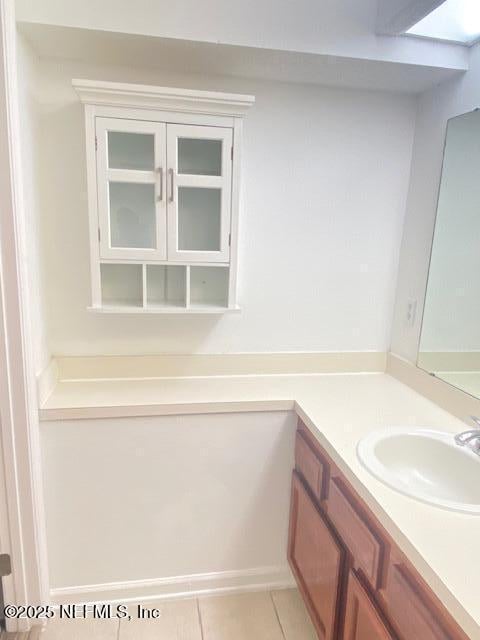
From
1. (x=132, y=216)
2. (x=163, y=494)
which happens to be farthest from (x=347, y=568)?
(x=132, y=216)

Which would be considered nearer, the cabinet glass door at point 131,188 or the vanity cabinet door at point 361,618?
the vanity cabinet door at point 361,618

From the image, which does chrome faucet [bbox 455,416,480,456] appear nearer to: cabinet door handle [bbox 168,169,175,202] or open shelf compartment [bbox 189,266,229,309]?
open shelf compartment [bbox 189,266,229,309]

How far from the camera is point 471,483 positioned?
1209mm

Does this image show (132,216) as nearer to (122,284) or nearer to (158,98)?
(122,284)

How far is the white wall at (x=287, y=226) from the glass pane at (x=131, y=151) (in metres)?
0.17

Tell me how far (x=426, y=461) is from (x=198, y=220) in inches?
47.0

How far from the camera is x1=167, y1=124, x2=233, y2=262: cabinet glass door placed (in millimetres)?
1525

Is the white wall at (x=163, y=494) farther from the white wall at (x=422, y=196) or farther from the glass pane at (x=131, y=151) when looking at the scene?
the glass pane at (x=131, y=151)

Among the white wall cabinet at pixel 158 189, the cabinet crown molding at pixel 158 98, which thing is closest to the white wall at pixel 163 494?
the white wall cabinet at pixel 158 189

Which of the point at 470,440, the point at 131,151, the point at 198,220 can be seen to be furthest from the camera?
the point at 198,220

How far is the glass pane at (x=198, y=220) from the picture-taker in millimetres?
1652

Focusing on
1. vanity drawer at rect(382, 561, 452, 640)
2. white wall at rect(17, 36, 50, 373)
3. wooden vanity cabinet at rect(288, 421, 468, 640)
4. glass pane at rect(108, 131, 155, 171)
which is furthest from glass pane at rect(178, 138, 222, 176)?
vanity drawer at rect(382, 561, 452, 640)

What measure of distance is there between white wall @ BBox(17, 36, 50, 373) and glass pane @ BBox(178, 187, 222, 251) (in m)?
0.53

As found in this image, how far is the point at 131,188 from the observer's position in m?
1.60
